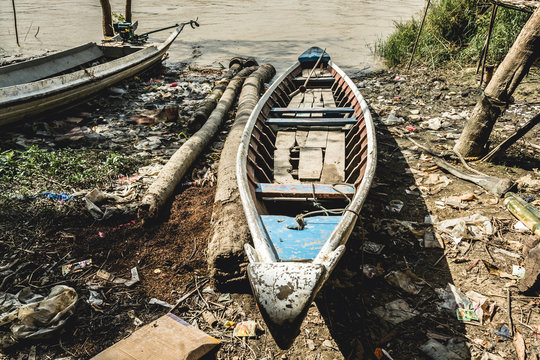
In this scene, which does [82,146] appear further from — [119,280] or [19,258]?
[119,280]

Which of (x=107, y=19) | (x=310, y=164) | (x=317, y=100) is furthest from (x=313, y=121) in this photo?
(x=107, y=19)

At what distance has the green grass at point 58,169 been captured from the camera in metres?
4.17

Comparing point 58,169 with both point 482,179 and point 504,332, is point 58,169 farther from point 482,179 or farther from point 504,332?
point 482,179

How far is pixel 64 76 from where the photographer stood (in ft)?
20.1

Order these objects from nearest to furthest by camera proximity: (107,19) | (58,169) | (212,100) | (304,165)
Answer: (304,165) < (58,169) < (212,100) < (107,19)

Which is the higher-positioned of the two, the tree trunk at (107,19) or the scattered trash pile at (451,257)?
the tree trunk at (107,19)

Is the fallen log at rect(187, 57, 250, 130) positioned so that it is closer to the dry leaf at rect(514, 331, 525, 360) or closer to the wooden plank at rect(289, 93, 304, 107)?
the wooden plank at rect(289, 93, 304, 107)

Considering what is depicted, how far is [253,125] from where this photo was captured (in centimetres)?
442

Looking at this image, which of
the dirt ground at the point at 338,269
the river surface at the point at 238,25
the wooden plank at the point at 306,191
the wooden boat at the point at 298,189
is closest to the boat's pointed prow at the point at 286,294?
the wooden boat at the point at 298,189

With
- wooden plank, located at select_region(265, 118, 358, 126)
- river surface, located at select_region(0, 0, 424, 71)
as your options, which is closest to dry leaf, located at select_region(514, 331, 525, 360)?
wooden plank, located at select_region(265, 118, 358, 126)

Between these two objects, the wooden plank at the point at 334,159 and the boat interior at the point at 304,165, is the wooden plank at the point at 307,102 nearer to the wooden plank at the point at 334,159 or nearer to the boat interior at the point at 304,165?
the boat interior at the point at 304,165

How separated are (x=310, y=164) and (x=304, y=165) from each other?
0.24 feet

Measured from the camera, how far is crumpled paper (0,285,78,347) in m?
2.48

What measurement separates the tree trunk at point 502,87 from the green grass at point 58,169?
15.0ft
